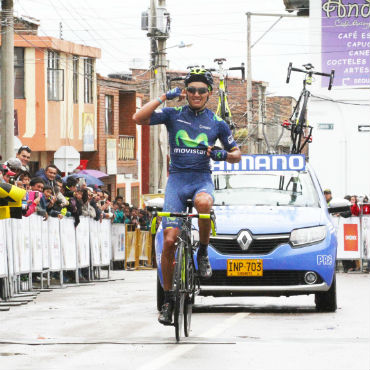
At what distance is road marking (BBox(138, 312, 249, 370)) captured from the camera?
28.8 ft

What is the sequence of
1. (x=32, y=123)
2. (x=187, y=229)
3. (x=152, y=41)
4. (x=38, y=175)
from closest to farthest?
(x=187, y=229) < (x=38, y=175) < (x=152, y=41) < (x=32, y=123)

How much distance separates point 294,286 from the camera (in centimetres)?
1338

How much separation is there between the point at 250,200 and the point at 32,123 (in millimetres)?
34222

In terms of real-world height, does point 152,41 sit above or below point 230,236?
above

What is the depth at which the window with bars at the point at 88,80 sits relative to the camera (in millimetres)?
53719

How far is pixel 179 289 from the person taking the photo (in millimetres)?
10328

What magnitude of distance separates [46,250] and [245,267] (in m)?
7.40

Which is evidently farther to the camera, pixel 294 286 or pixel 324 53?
pixel 324 53

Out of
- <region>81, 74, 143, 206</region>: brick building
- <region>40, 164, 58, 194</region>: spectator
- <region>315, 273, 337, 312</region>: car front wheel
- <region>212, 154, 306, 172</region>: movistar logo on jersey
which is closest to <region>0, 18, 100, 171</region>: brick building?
<region>81, 74, 143, 206</region>: brick building

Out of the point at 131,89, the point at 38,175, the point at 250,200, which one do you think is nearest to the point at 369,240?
the point at 38,175

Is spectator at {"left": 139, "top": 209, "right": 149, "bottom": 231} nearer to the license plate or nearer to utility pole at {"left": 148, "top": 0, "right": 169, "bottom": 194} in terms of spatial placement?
utility pole at {"left": 148, "top": 0, "right": 169, "bottom": 194}

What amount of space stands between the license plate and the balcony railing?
154ft

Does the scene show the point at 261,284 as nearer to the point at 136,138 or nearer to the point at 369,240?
the point at 369,240

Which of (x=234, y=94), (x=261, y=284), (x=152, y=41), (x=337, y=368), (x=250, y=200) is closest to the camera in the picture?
(x=337, y=368)
